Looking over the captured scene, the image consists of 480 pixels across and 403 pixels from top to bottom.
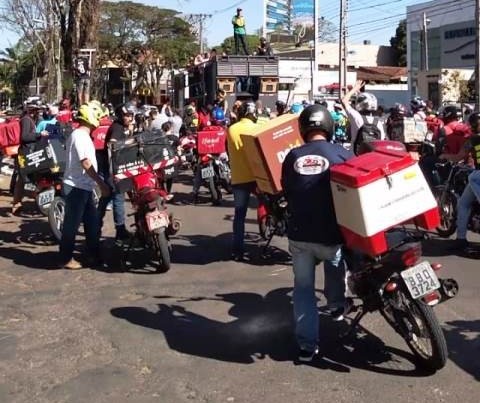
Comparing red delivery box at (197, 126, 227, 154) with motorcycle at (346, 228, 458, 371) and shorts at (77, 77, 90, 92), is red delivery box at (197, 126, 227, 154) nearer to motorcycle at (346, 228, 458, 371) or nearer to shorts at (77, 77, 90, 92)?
shorts at (77, 77, 90, 92)

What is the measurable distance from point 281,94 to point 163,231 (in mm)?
18922

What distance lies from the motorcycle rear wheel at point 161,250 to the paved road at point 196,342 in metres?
0.11

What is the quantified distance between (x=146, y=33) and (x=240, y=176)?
53.8 meters

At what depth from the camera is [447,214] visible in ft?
31.2

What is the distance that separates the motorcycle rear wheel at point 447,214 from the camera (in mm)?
9461

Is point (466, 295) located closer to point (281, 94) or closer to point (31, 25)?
point (281, 94)

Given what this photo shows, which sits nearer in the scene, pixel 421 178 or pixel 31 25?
pixel 421 178

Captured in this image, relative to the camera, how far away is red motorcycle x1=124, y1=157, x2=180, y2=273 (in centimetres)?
777

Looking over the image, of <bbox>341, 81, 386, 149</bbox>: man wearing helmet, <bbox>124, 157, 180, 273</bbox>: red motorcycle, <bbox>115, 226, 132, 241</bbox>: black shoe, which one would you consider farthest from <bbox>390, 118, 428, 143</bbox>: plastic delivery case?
<bbox>115, 226, 132, 241</bbox>: black shoe

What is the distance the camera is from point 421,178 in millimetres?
4801

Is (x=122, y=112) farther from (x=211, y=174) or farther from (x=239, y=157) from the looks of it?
(x=211, y=174)

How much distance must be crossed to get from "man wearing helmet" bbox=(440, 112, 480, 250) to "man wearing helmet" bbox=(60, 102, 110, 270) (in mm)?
4146

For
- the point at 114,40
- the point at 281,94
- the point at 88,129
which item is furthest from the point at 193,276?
the point at 114,40

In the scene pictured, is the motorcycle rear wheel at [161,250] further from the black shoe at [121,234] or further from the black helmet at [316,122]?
the black helmet at [316,122]
